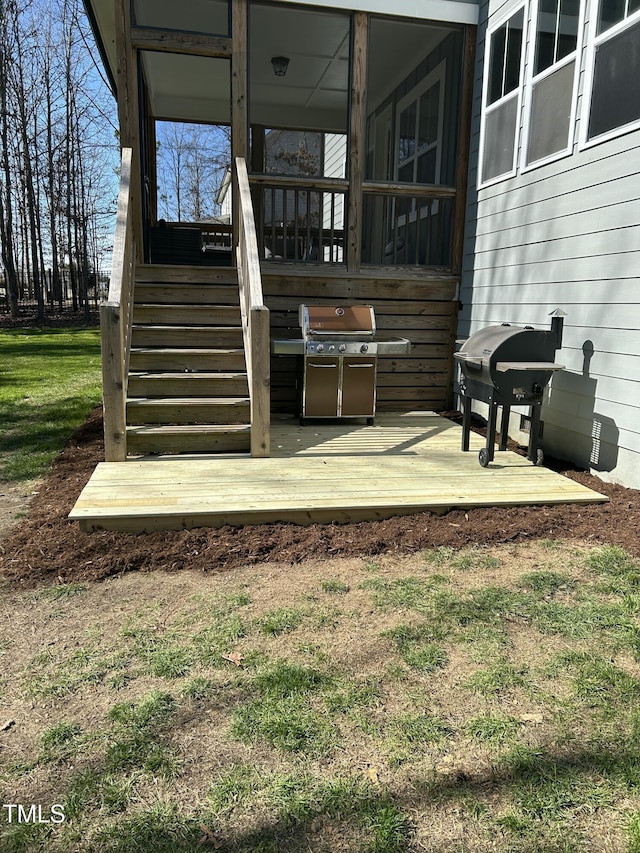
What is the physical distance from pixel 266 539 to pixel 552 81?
4296 millimetres

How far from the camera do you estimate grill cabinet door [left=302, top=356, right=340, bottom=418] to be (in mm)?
5598

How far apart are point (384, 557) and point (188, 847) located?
1838 millimetres

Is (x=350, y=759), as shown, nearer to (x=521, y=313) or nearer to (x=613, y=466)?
→ (x=613, y=466)

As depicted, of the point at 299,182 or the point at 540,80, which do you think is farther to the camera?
the point at 299,182

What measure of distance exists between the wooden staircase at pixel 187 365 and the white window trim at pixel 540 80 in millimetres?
2899

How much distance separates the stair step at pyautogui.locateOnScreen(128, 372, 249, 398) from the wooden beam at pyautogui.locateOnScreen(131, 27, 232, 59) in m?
3.35

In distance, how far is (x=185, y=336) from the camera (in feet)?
17.7

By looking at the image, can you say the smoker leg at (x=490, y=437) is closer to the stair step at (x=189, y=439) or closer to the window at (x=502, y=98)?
the stair step at (x=189, y=439)

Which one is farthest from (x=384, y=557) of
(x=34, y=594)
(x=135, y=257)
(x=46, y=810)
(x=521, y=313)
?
(x=135, y=257)

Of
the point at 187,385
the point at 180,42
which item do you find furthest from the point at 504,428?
the point at 180,42

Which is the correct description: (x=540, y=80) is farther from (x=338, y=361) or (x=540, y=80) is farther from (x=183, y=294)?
(x=183, y=294)

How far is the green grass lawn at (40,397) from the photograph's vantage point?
4980 mm

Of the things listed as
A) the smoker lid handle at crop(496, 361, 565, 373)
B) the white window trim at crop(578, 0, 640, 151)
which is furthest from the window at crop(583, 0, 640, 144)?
the smoker lid handle at crop(496, 361, 565, 373)

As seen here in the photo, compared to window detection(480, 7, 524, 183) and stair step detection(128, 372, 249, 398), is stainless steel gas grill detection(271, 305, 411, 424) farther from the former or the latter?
window detection(480, 7, 524, 183)
